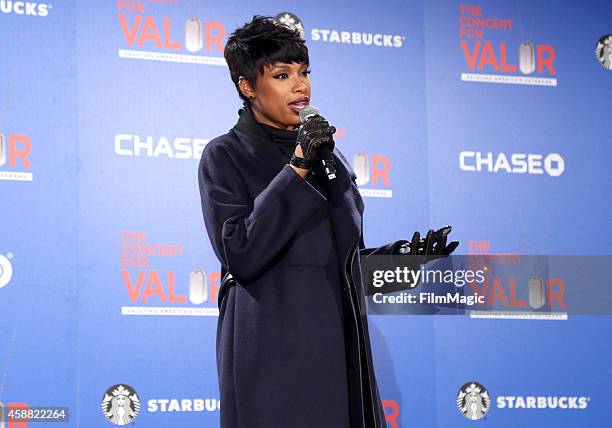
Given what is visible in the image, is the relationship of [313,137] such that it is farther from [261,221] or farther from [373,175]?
[373,175]

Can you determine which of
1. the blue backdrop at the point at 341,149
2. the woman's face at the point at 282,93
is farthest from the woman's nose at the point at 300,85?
the blue backdrop at the point at 341,149

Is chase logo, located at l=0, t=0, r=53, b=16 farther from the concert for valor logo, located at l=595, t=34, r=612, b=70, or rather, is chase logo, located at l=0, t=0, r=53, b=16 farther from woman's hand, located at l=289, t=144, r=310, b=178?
the concert for valor logo, located at l=595, t=34, r=612, b=70

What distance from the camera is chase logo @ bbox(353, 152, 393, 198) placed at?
3447 mm

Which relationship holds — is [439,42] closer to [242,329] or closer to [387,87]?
[387,87]

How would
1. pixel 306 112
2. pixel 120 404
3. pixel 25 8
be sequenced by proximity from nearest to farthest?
pixel 306 112
pixel 120 404
pixel 25 8

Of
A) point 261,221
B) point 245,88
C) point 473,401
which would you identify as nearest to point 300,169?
point 261,221

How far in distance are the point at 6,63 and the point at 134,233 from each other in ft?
2.50

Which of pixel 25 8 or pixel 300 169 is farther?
pixel 25 8

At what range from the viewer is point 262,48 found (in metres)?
2.08

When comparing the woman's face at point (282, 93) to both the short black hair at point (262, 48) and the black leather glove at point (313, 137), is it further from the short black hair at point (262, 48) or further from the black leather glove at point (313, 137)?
the black leather glove at point (313, 137)

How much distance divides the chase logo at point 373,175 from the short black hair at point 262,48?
1.38 metres

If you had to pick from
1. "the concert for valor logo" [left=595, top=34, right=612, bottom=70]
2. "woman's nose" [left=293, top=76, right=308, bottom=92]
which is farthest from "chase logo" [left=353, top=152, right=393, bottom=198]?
"woman's nose" [left=293, top=76, right=308, bottom=92]

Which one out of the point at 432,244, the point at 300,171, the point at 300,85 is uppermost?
the point at 300,85

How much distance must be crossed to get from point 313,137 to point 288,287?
33cm
